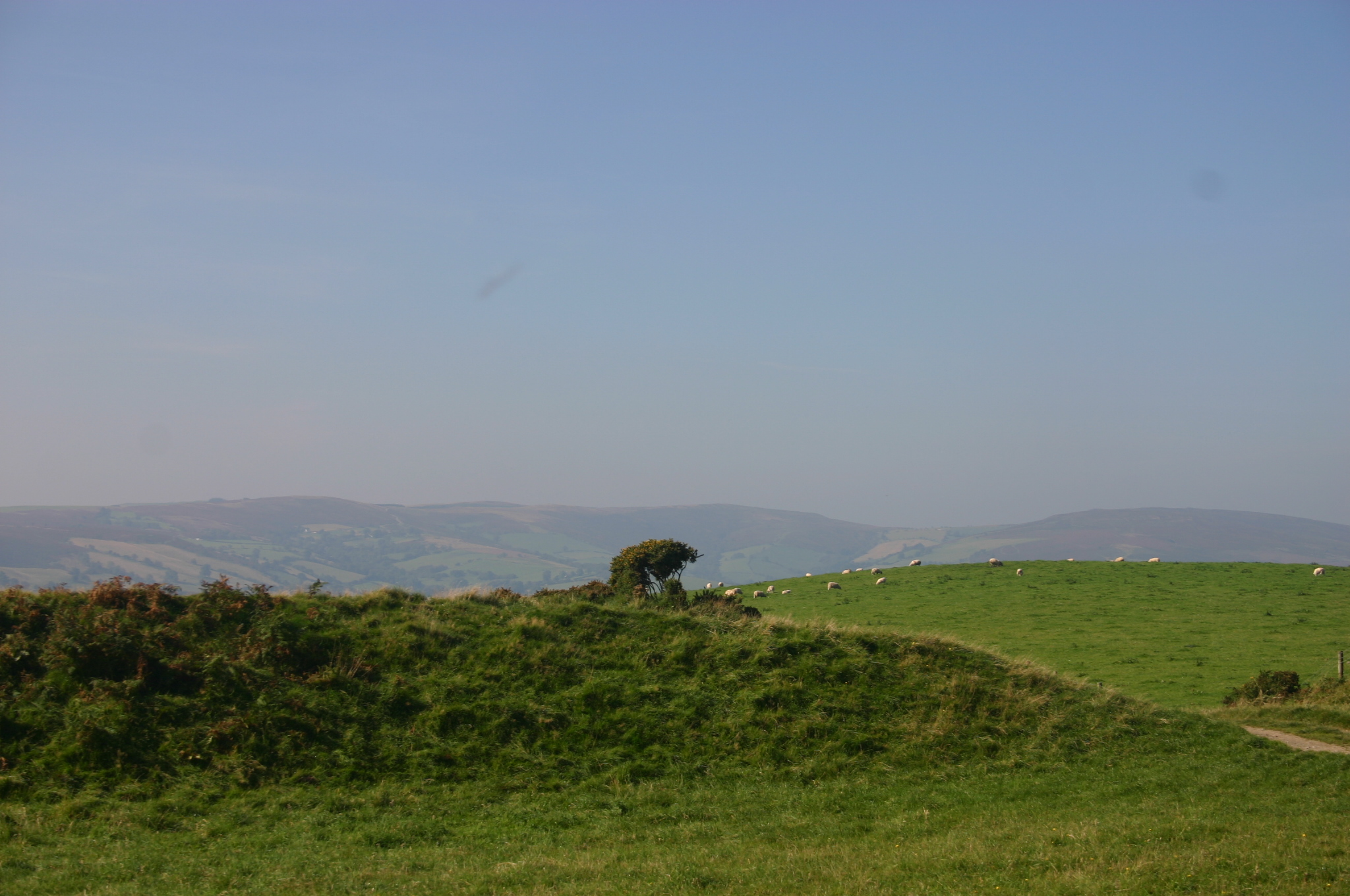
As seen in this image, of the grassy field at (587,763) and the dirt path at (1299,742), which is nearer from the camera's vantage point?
the grassy field at (587,763)

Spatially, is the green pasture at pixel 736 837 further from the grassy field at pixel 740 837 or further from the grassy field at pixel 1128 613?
the grassy field at pixel 1128 613

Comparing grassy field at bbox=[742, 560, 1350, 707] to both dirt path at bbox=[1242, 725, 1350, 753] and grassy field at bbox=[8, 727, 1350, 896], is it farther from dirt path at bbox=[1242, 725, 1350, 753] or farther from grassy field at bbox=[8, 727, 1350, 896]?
grassy field at bbox=[8, 727, 1350, 896]

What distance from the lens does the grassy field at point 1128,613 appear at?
1593 inches

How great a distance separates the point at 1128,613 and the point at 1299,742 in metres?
33.2

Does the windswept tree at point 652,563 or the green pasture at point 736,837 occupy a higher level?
the windswept tree at point 652,563

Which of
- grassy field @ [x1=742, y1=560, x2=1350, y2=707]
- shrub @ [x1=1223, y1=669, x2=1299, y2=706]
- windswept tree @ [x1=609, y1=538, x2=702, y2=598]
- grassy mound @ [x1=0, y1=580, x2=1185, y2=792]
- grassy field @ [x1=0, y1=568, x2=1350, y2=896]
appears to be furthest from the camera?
windswept tree @ [x1=609, y1=538, x2=702, y2=598]

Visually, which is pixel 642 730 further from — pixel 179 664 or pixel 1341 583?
pixel 1341 583

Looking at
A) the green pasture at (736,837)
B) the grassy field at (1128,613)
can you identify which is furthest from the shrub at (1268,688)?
the green pasture at (736,837)

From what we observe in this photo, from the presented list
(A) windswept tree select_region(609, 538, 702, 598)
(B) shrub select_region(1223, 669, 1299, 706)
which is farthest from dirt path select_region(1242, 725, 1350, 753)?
(A) windswept tree select_region(609, 538, 702, 598)

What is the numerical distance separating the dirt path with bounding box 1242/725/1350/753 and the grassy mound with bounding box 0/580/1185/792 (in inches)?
126

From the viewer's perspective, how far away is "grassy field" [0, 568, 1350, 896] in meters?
13.7

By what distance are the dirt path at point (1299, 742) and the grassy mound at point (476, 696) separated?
3.20 m

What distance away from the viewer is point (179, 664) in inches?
856

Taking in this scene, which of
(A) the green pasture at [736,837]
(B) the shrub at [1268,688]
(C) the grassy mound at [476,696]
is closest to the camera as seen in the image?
(A) the green pasture at [736,837]
